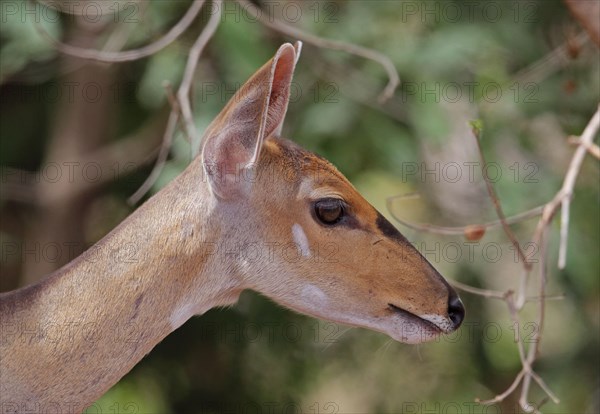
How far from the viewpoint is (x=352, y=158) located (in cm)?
745

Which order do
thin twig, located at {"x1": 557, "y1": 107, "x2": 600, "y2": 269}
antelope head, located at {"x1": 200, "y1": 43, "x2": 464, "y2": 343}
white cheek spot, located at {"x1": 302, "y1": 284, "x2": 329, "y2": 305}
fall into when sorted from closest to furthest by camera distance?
antelope head, located at {"x1": 200, "y1": 43, "x2": 464, "y2": 343}
white cheek spot, located at {"x1": 302, "y1": 284, "x2": 329, "y2": 305}
thin twig, located at {"x1": 557, "y1": 107, "x2": 600, "y2": 269}

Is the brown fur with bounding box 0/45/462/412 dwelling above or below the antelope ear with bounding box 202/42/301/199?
below

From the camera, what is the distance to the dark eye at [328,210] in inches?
169

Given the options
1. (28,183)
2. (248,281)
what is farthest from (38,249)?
(248,281)

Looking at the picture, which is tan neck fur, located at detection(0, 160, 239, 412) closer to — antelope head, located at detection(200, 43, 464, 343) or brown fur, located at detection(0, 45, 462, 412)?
brown fur, located at detection(0, 45, 462, 412)

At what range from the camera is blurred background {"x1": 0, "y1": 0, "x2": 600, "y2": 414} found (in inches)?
293

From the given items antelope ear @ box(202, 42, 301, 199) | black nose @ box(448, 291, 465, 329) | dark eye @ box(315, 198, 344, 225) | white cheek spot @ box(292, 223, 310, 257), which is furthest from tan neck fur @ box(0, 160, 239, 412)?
black nose @ box(448, 291, 465, 329)

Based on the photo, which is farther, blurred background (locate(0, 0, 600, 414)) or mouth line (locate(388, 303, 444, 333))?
blurred background (locate(0, 0, 600, 414))

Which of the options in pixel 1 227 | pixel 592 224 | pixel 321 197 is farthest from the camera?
pixel 1 227

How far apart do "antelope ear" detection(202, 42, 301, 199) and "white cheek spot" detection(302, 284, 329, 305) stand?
1.49 feet

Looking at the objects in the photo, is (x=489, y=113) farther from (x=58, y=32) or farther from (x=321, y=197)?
(x=321, y=197)

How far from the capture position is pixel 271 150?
438 centimetres

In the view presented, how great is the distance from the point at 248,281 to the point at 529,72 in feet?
13.5

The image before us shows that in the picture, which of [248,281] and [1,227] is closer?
[248,281]
